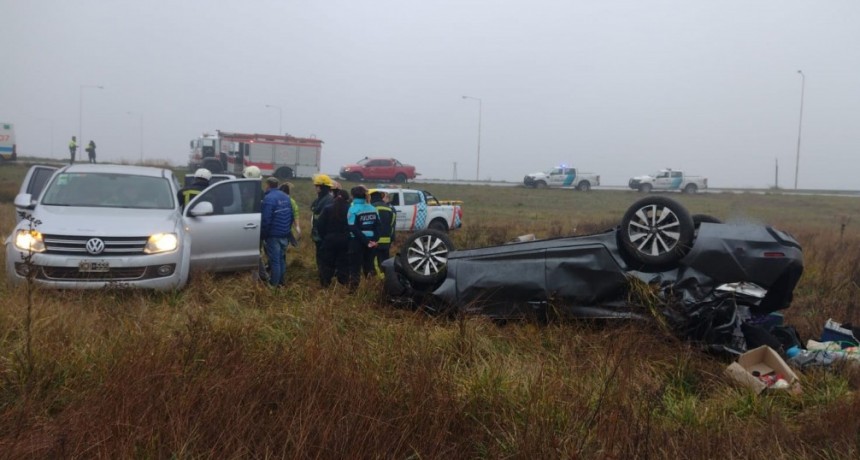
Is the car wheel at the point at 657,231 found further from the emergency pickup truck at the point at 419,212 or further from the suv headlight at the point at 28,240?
the emergency pickup truck at the point at 419,212

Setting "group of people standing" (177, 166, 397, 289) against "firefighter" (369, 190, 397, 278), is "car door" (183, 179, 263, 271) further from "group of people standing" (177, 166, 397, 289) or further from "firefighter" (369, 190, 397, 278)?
"firefighter" (369, 190, 397, 278)

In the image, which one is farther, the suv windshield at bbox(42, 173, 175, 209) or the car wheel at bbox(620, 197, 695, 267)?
the suv windshield at bbox(42, 173, 175, 209)

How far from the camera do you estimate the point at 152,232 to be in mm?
6750

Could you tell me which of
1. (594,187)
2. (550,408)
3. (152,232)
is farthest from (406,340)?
(594,187)

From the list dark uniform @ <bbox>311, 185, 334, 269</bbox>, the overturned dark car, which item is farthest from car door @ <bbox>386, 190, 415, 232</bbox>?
the overturned dark car

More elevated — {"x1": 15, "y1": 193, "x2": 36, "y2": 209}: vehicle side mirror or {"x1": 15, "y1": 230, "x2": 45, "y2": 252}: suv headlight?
{"x1": 15, "y1": 193, "x2": 36, "y2": 209}: vehicle side mirror

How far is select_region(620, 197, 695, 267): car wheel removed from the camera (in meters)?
5.56

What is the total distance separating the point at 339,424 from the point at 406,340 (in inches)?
63.4

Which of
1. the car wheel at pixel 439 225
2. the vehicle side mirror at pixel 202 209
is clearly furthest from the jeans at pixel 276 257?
the car wheel at pixel 439 225

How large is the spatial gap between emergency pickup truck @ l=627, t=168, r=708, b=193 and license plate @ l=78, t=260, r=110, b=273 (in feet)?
128

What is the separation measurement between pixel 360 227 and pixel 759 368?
480 cm

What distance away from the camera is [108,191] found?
25.7 ft

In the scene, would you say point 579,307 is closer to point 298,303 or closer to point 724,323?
point 724,323

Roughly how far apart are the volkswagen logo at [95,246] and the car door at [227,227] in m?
1.36
